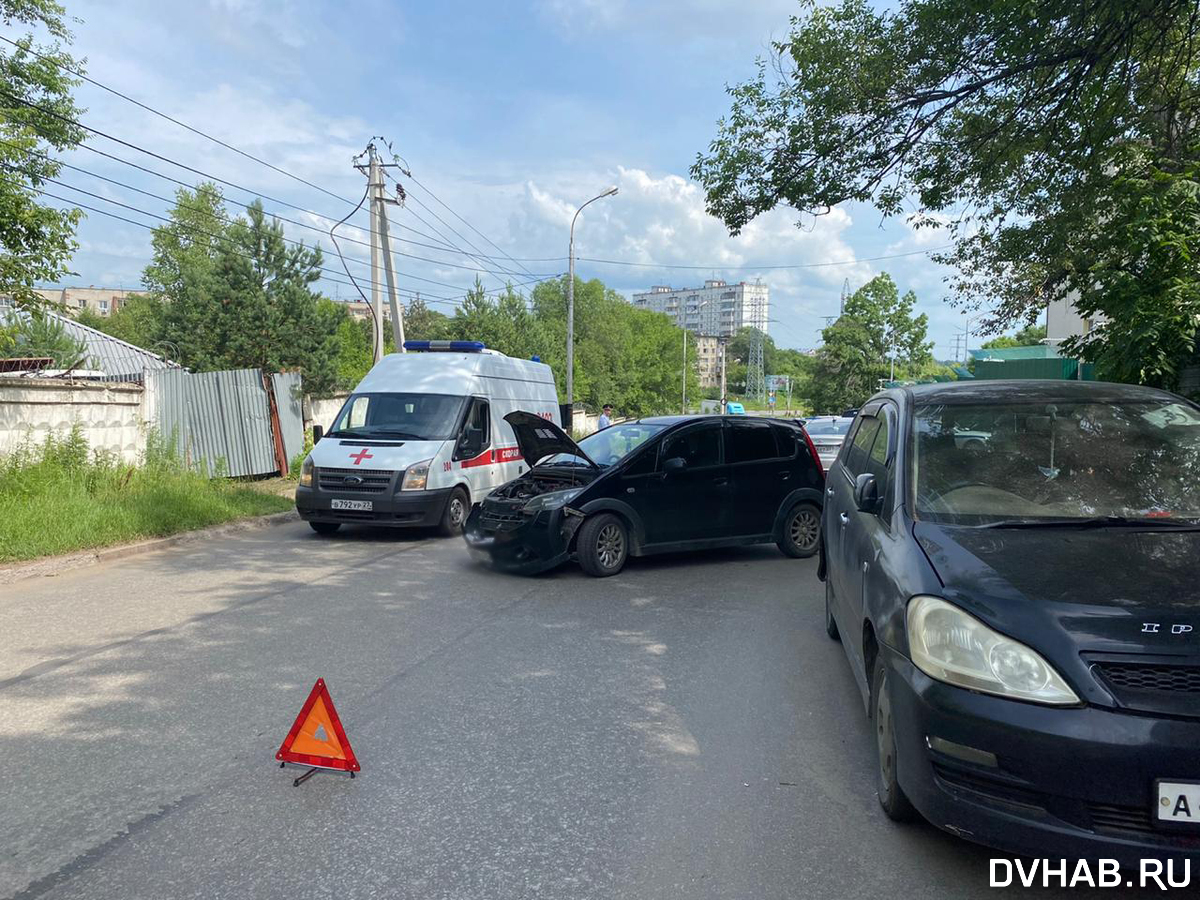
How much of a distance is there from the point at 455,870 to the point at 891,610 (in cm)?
193

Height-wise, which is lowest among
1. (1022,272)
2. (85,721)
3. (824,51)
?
(85,721)

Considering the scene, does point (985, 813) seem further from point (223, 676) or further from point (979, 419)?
point (223, 676)

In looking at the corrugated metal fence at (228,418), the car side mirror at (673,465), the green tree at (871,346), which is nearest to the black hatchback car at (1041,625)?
the car side mirror at (673,465)

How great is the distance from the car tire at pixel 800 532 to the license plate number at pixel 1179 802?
7016 mm

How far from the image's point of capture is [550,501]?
8477 mm

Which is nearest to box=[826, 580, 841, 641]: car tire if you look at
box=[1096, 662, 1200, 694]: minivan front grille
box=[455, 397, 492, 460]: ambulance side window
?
box=[1096, 662, 1200, 694]: minivan front grille

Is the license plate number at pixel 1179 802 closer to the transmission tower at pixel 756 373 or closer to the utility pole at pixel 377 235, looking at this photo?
the utility pole at pixel 377 235

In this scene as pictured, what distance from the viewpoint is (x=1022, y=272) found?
16812 mm

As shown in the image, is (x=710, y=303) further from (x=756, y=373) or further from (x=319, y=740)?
(x=319, y=740)

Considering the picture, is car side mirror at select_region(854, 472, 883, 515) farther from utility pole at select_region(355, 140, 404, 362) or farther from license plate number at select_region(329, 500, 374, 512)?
utility pole at select_region(355, 140, 404, 362)

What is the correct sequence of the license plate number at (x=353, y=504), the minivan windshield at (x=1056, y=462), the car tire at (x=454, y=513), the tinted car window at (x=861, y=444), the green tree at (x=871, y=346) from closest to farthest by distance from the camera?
the minivan windshield at (x=1056, y=462)
the tinted car window at (x=861, y=444)
the license plate number at (x=353, y=504)
the car tire at (x=454, y=513)
the green tree at (x=871, y=346)

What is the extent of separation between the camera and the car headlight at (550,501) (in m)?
8.40

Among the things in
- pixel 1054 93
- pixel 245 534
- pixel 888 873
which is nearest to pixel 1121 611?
pixel 888 873

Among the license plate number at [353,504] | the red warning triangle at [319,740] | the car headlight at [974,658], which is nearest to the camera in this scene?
the car headlight at [974,658]
